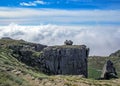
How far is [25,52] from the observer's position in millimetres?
182500

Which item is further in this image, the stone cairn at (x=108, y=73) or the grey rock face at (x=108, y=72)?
the grey rock face at (x=108, y=72)

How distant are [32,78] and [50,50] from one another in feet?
408

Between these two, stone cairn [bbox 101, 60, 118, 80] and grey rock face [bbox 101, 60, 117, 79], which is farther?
grey rock face [bbox 101, 60, 117, 79]

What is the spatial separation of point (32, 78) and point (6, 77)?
91.3ft

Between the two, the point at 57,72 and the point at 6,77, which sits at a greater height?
the point at 6,77

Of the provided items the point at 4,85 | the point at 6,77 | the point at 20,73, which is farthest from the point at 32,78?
the point at 4,85

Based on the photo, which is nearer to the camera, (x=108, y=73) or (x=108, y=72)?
(x=108, y=73)

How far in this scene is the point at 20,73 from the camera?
74.7 m

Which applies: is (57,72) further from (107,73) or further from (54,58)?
(107,73)

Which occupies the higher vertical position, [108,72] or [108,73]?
[108,72]

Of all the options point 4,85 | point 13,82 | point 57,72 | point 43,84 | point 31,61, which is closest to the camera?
point 4,85

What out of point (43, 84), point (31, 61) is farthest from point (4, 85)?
point (31, 61)

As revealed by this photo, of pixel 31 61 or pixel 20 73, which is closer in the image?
pixel 20 73

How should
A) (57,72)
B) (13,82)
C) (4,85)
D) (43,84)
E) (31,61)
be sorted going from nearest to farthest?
(4,85) < (13,82) < (43,84) < (31,61) < (57,72)
